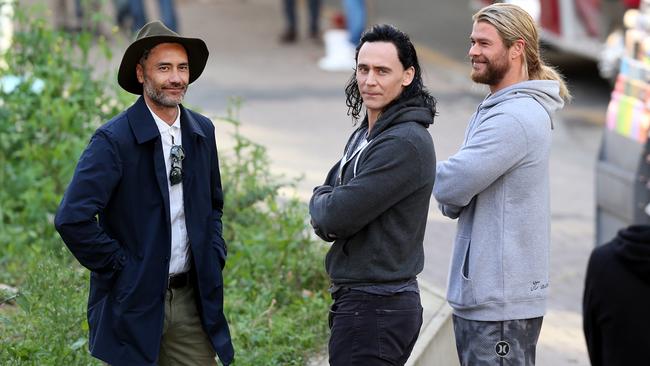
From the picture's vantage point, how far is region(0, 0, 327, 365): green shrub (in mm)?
4992

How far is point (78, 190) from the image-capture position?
153 inches

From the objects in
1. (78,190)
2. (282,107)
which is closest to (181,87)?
(78,190)

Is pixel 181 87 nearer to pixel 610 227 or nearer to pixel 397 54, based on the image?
pixel 397 54

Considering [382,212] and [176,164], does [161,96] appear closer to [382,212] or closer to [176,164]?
[176,164]

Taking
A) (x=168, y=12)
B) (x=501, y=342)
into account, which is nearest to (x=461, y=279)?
(x=501, y=342)

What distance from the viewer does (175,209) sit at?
4.07 meters

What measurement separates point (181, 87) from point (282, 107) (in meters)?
8.43

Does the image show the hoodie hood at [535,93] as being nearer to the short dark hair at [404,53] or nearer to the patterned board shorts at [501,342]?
the short dark hair at [404,53]

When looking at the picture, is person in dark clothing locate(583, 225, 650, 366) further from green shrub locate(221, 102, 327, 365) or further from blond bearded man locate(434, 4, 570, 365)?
green shrub locate(221, 102, 327, 365)

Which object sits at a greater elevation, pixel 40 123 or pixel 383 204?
pixel 383 204

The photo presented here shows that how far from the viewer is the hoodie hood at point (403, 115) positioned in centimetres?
391

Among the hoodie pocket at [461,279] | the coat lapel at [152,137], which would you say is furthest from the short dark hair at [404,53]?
the coat lapel at [152,137]

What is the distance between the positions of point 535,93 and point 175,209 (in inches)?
51.4

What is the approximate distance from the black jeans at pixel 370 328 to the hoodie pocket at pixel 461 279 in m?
0.24
